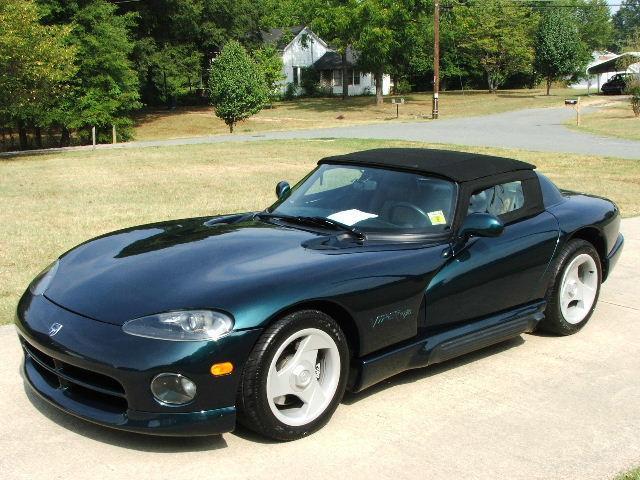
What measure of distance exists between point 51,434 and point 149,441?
505mm

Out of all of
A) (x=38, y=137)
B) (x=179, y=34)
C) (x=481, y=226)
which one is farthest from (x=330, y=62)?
(x=481, y=226)

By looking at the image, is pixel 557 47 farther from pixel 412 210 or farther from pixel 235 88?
pixel 412 210

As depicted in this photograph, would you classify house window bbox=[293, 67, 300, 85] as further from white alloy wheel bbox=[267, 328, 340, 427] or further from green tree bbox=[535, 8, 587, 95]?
white alloy wheel bbox=[267, 328, 340, 427]

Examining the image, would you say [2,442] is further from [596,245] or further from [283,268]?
[596,245]

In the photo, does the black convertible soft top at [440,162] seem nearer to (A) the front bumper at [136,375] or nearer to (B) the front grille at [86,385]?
(A) the front bumper at [136,375]

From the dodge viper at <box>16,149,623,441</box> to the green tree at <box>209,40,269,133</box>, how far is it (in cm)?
3237

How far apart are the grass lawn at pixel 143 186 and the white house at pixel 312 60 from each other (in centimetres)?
4862

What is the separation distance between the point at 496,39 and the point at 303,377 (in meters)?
68.6

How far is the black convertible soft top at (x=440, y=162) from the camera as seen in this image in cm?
479

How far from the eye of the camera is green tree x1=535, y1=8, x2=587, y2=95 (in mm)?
61469

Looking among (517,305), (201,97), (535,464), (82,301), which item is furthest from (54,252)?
(201,97)

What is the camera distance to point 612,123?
3394 centimetres

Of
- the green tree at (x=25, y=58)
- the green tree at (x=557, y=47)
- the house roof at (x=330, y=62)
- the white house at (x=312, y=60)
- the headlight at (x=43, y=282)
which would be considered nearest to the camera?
the headlight at (x=43, y=282)

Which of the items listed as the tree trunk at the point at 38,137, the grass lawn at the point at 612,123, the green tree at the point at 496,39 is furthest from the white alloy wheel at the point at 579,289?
the green tree at the point at 496,39
